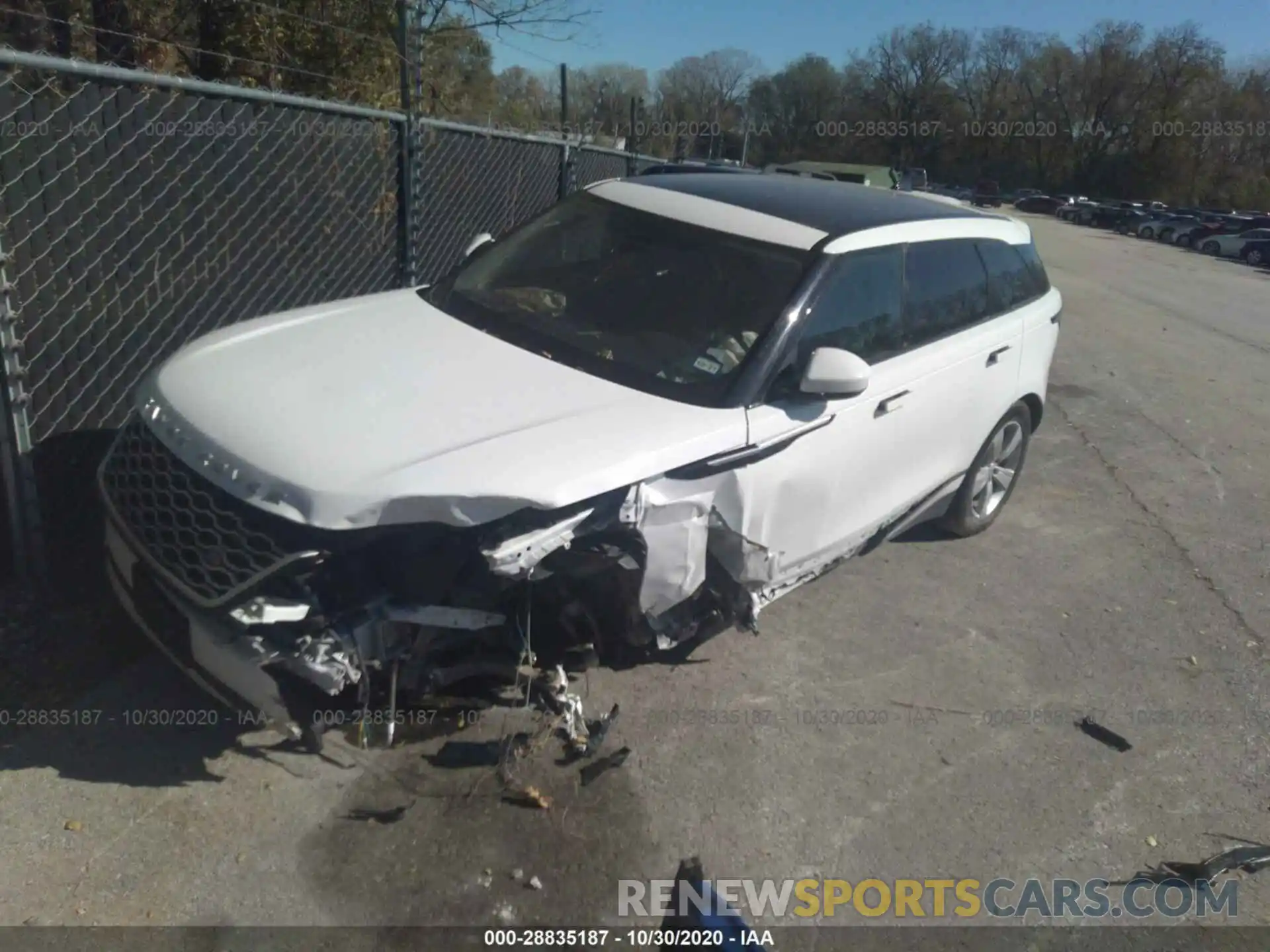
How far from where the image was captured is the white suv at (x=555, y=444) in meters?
2.74

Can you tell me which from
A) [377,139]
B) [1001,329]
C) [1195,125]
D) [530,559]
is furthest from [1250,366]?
[1195,125]

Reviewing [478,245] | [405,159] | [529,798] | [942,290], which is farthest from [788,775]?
[405,159]

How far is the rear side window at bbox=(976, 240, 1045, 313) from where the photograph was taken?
506cm

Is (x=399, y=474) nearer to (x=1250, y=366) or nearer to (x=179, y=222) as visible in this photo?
(x=179, y=222)

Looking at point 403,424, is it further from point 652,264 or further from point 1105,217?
point 1105,217

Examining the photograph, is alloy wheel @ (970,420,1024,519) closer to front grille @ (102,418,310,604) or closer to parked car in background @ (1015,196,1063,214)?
front grille @ (102,418,310,604)

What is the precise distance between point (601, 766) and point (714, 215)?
2297 mm

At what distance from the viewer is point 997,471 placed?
5.49 m

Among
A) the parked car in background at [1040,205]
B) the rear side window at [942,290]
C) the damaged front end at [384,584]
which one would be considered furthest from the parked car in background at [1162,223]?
the damaged front end at [384,584]

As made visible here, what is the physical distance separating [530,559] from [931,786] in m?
1.71

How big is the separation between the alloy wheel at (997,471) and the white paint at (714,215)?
72.4 inches

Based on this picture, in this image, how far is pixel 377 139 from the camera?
5.41m

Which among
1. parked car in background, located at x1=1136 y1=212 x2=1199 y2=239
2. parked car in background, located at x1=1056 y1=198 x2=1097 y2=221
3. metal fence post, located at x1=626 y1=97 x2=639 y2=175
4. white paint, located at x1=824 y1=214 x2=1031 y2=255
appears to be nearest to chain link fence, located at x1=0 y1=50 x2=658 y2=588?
white paint, located at x1=824 y1=214 x2=1031 y2=255

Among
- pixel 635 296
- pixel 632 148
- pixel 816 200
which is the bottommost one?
pixel 635 296
